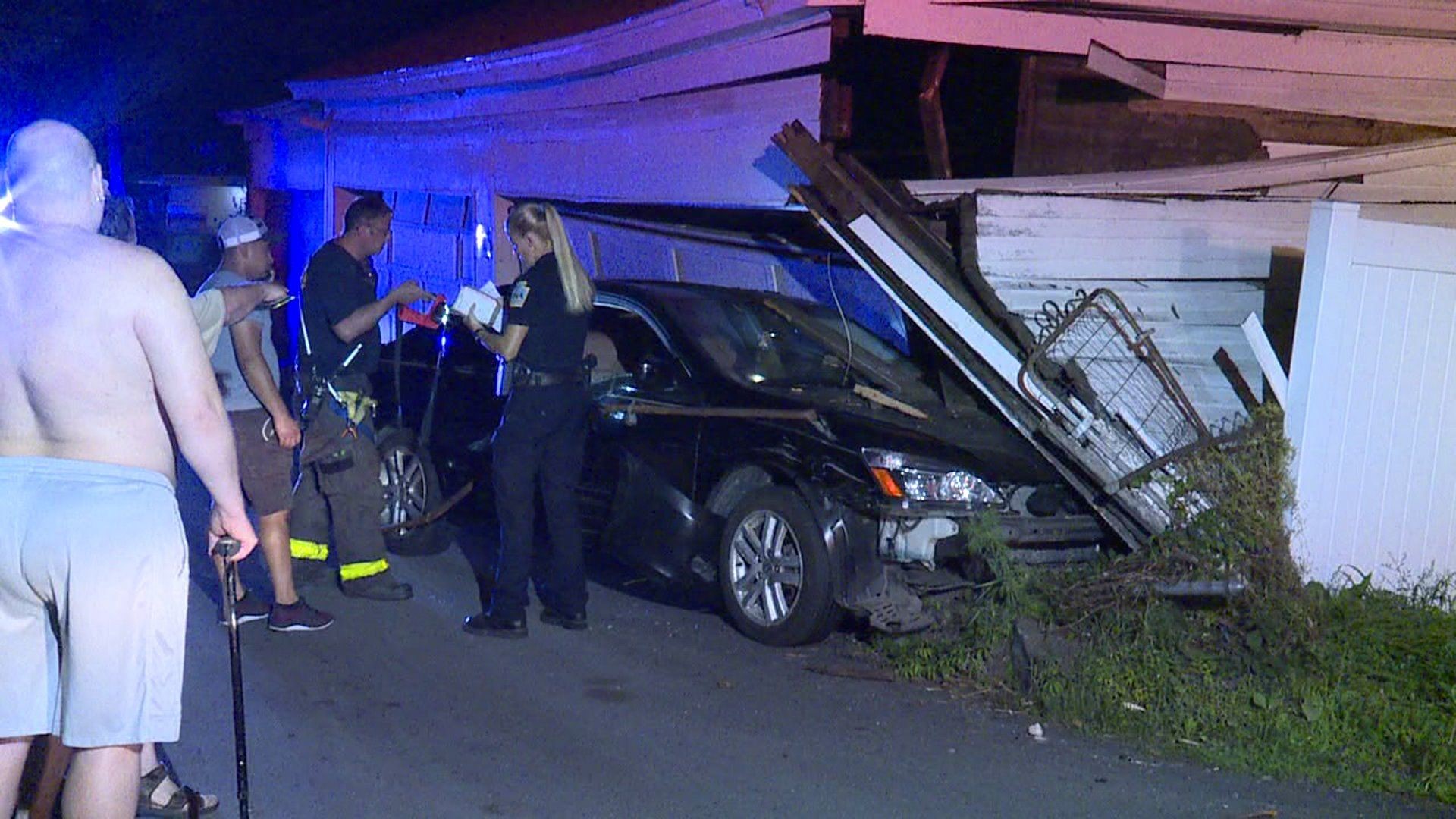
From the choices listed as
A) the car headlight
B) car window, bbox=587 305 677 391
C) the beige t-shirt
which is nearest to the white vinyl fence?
the car headlight

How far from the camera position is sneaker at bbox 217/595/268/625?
719cm

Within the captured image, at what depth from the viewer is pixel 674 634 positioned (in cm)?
732

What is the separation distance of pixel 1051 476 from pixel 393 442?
418 cm

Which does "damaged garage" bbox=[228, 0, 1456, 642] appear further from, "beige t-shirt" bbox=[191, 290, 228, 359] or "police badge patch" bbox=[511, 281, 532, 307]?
"beige t-shirt" bbox=[191, 290, 228, 359]

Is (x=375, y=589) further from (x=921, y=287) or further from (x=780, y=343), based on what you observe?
(x=921, y=287)

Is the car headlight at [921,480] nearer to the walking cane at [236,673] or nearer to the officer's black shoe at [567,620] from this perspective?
the officer's black shoe at [567,620]

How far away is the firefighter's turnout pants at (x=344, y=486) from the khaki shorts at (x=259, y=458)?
458mm

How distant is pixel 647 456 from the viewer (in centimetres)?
764

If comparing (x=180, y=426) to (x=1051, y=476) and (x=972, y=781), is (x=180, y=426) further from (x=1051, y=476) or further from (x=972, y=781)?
(x=1051, y=476)

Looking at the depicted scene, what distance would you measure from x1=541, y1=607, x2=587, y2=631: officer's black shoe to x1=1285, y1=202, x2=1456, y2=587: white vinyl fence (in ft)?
11.1

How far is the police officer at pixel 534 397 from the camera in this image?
709 centimetres

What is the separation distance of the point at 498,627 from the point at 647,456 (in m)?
1.18

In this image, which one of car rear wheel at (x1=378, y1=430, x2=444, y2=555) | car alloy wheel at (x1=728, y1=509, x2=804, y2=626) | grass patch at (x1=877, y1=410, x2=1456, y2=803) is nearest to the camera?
grass patch at (x1=877, y1=410, x2=1456, y2=803)

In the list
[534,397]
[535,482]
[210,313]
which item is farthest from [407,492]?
[210,313]
